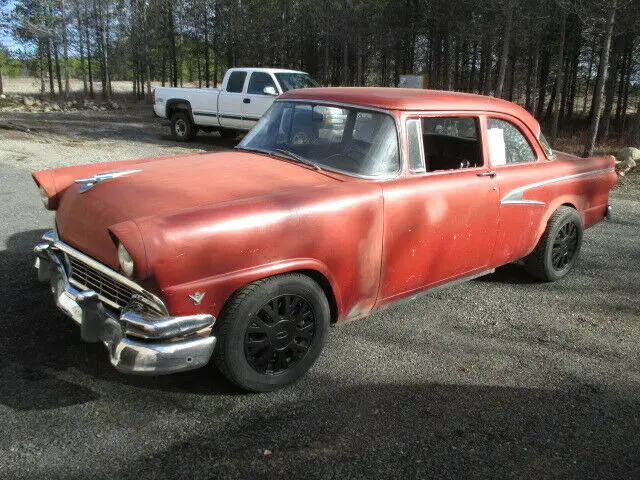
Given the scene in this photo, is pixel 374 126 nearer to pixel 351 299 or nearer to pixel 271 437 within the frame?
pixel 351 299

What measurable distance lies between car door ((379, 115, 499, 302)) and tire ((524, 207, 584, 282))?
0.84 metres

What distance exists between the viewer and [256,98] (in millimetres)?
12742

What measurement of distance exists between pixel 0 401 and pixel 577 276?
4.58 meters

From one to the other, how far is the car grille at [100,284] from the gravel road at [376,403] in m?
0.49

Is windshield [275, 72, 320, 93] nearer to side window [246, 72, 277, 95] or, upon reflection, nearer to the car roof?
side window [246, 72, 277, 95]

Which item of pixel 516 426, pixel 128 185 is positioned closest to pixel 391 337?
pixel 516 426

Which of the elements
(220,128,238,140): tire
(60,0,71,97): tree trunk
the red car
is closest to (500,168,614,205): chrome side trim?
the red car

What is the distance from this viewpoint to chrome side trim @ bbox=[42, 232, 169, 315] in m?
2.67

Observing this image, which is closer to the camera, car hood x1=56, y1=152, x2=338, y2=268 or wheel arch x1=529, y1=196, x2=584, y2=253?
car hood x1=56, y1=152, x2=338, y2=268

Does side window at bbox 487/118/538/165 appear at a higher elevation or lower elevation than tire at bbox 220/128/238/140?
higher

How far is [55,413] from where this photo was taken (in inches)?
111

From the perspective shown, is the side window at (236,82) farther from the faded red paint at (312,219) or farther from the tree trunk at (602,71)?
the faded red paint at (312,219)

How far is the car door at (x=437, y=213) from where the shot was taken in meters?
3.51

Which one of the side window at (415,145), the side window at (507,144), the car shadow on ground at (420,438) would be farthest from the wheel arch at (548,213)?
the car shadow on ground at (420,438)
